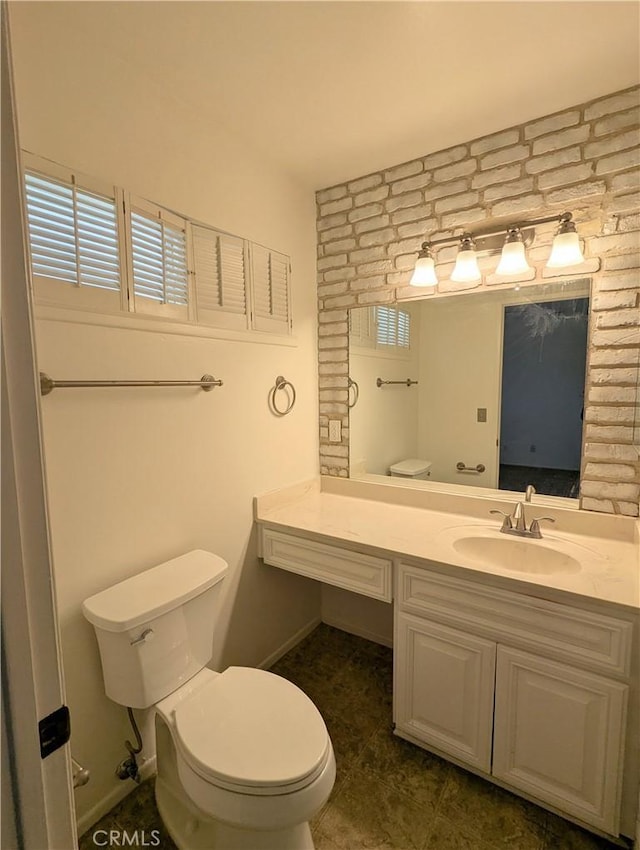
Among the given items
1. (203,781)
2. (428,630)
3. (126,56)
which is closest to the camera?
(203,781)

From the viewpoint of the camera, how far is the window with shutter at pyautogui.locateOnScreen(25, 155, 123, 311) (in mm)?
1145

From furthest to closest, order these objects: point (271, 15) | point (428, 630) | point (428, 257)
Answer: point (428, 257) < point (428, 630) < point (271, 15)

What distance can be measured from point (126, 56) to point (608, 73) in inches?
65.4

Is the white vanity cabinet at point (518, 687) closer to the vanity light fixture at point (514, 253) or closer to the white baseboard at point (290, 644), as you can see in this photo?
the white baseboard at point (290, 644)

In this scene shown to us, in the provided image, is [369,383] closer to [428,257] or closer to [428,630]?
[428,257]

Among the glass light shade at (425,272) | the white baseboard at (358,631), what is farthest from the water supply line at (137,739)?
the glass light shade at (425,272)

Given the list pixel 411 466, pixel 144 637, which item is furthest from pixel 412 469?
pixel 144 637

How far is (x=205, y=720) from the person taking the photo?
1.19m

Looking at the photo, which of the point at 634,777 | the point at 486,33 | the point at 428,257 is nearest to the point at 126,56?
the point at 486,33

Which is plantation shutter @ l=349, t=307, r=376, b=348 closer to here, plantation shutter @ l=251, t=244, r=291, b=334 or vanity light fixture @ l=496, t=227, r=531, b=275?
plantation shutter @ l=251, t=244, r=291, b=334

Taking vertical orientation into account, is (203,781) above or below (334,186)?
below

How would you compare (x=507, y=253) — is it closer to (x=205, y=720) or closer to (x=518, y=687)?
(x=518, y=687)

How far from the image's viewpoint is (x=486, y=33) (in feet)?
4.10

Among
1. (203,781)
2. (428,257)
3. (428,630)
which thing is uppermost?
(428,257)
